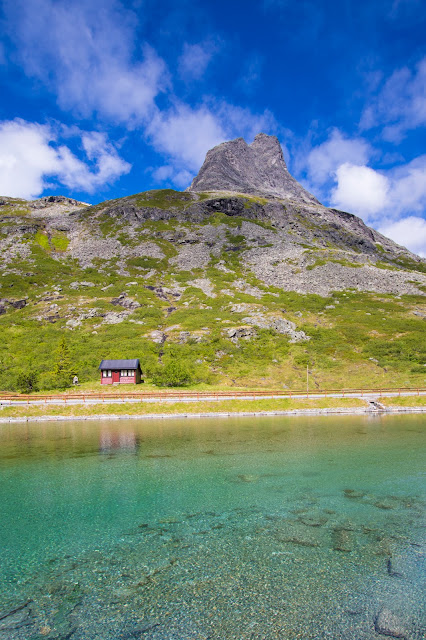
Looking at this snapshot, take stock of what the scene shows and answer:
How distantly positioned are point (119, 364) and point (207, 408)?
23408 millimetres

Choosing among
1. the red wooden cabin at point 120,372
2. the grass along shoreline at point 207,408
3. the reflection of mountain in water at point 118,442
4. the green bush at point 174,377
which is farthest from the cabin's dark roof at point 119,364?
the reflection of mountain in water at point 118,442

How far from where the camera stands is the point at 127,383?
222 feet

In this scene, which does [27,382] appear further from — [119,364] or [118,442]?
[118,442]

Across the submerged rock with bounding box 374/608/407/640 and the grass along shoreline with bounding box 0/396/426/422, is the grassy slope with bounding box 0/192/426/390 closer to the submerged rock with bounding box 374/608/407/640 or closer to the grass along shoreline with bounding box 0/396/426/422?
the grass along shoreline with bounding box 0/396/426/422

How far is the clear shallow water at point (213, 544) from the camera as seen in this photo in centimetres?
1041

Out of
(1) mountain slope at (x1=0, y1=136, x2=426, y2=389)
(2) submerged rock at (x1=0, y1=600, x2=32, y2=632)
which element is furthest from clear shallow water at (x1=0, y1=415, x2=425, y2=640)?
(1) mountain slope at (x1=0, y1=136, x2=426, y2=389)

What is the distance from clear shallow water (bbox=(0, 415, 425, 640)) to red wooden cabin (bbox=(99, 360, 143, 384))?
37337 mm

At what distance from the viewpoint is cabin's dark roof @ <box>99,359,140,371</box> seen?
223ft

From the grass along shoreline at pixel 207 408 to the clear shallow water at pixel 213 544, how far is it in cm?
2110

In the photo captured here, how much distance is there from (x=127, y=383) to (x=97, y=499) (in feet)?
158

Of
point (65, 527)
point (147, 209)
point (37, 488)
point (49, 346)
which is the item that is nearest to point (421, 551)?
point (65, 527)

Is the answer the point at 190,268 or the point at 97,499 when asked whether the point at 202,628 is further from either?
the point at 190,268

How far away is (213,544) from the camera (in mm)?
14883

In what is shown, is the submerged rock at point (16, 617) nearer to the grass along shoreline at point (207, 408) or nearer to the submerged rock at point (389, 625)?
the submerged rock at point (389, 625)
